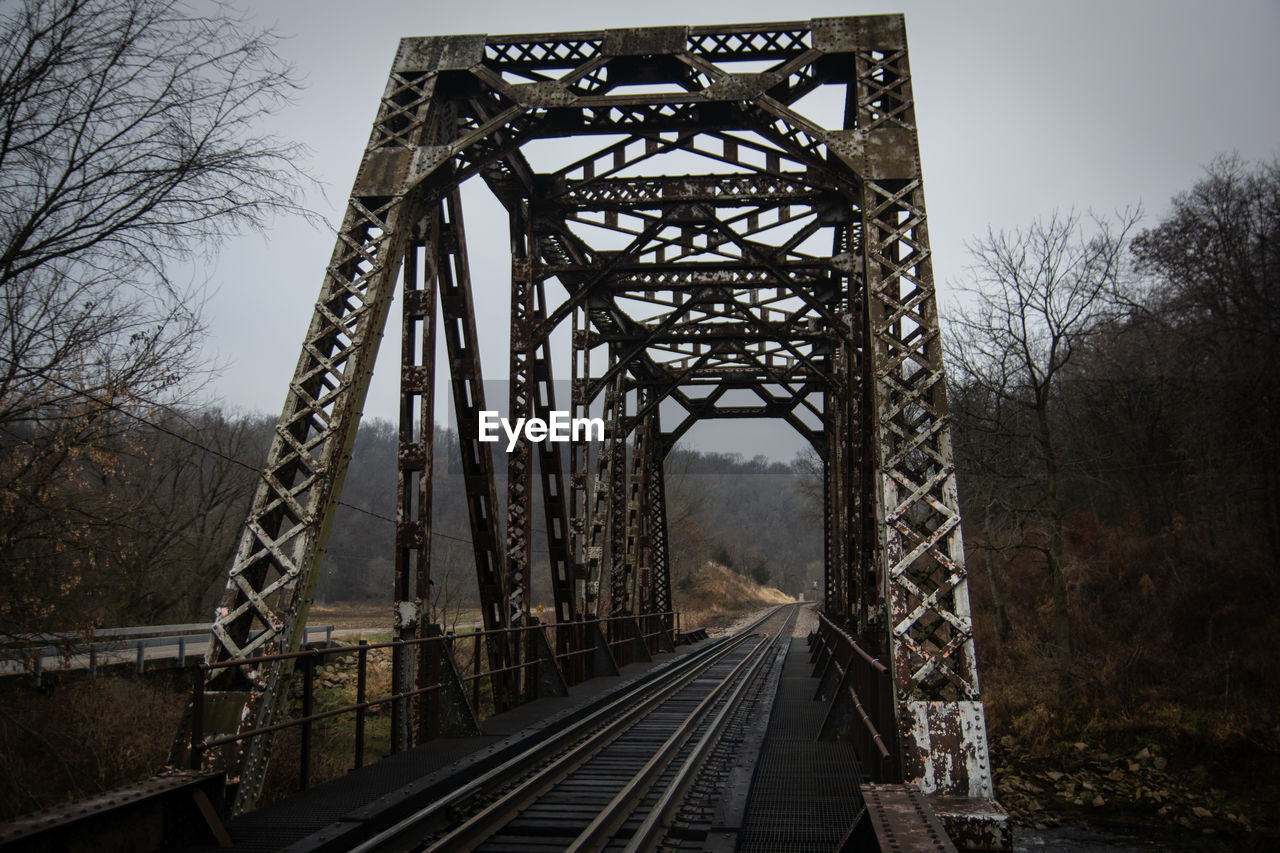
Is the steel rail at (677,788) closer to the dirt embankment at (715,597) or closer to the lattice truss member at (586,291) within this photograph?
the lattice truss member at (586,291)

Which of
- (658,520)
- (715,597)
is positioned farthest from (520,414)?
(715,597)

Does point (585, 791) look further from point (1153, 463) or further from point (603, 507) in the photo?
point (1153, 463)

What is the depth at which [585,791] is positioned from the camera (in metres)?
7.31

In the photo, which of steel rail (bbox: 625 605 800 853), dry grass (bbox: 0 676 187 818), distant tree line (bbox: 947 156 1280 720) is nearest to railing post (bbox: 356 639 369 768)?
steel rail (bbox: 625 605 800 853)

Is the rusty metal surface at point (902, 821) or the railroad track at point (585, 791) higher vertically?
the rusty metal surface at point (902, 821)

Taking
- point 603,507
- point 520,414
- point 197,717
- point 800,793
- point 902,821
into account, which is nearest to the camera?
point 902,821

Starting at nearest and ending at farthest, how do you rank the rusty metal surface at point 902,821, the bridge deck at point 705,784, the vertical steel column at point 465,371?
the rusty metal surface at point 902,821 → the bridge deck at point 705,784 → the vertical steel column at point 465,371

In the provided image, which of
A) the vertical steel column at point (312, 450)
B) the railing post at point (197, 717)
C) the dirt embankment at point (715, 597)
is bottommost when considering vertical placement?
the dirt embankment at point (715, 597)

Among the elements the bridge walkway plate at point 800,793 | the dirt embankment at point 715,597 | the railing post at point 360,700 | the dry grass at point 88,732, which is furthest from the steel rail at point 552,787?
the dirt embankment at point 715,597

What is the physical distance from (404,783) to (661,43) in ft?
24.2

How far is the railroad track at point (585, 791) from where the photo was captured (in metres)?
5.70

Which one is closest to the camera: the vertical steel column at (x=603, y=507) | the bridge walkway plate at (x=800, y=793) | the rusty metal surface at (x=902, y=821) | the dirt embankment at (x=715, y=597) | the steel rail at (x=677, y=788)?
the rusty metal surface at (x=902, y=821)

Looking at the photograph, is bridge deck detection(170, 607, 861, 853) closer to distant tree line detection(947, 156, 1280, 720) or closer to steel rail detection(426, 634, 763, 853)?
steel rail detection(426, 634, 763, 853)

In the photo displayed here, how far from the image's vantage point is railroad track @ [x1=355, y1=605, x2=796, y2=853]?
5699 mm
